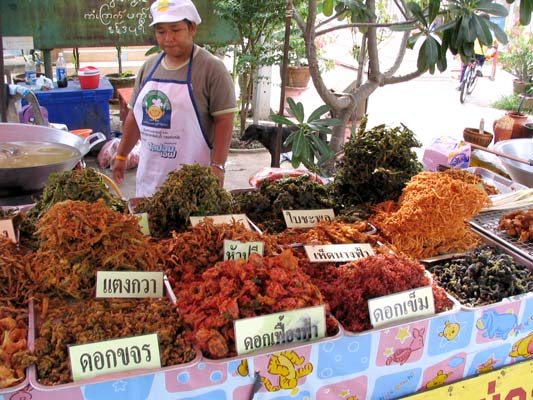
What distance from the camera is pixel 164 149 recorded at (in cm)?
268

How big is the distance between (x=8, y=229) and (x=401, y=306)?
1276 mm

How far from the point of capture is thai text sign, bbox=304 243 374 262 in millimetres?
1623

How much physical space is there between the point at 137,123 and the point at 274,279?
5.82ft

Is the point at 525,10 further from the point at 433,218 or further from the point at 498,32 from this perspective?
the point at 433,218

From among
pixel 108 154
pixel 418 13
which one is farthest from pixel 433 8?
pixel 108 154

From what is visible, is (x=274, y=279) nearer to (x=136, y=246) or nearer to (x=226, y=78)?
(x=136, y=246)

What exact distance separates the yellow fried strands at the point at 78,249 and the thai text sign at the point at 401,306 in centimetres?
70

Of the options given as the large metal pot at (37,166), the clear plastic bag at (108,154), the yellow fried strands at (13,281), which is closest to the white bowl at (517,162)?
the large metal pot at (37,166)

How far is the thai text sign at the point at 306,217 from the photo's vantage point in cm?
193

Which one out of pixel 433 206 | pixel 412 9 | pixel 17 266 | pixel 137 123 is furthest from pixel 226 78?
pixel 17 266

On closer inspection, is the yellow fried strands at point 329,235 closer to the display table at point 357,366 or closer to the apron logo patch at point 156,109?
the display table at point 357,366

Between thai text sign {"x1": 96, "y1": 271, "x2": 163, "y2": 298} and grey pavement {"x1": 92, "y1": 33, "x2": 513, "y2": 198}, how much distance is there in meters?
3.65

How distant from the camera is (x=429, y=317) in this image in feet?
4.70

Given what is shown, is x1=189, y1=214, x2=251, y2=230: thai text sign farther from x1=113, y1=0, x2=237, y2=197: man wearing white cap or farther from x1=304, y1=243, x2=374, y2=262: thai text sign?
x1=113, y1=0, x2=237, y2=197: man wearing white cap
